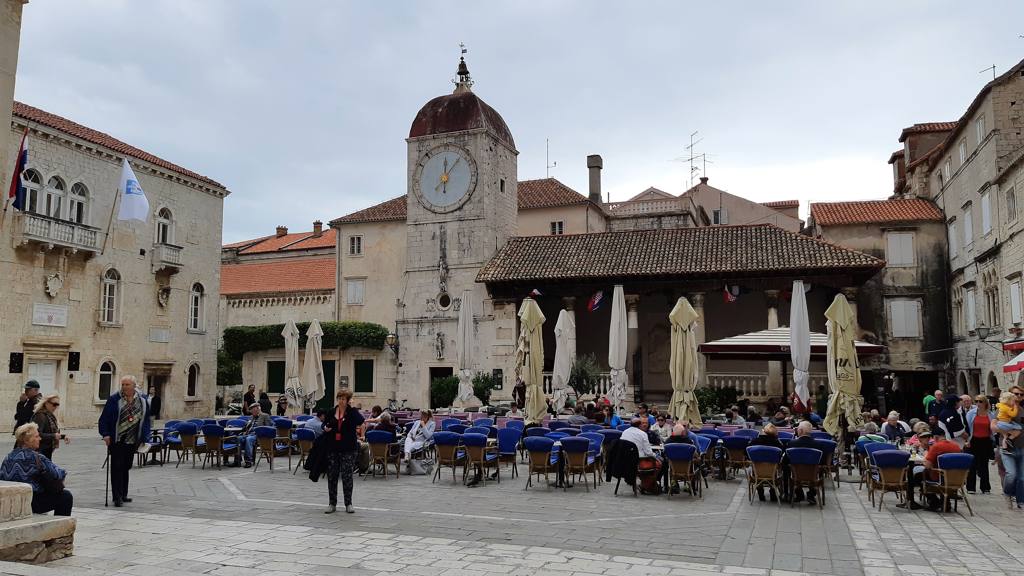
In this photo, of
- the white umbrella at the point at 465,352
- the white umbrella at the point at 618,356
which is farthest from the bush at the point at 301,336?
the white umbrella at the point at 618,356

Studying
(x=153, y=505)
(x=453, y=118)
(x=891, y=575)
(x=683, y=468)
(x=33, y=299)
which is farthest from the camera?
(x=453, y=118)

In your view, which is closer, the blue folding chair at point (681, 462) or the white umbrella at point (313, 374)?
the blue folding chair at point (681, 462)

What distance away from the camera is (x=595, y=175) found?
130 feet

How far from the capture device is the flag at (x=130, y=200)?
2309cm

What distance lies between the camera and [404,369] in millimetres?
28938

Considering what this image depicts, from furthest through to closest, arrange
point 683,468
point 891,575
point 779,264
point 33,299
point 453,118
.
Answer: point 453,118
point 779,264
point 33,299
point 683,468
point 891,575

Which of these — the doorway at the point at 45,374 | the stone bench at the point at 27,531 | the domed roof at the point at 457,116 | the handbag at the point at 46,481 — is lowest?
the stone bench at the point at 27,531

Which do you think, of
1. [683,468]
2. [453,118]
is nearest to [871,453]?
[683,468]

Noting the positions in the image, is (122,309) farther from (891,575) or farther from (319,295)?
(891,575)

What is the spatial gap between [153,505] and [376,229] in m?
24.4

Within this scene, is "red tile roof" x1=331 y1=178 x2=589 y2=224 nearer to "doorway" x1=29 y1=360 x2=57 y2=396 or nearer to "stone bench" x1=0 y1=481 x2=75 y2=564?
"doorway" x1=29 y1=360 x2=57 y2=396

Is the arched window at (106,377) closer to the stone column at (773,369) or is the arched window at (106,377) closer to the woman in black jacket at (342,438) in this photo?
the woman in black jacket at (342,438)

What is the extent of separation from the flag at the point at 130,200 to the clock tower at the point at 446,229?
32.0 feet

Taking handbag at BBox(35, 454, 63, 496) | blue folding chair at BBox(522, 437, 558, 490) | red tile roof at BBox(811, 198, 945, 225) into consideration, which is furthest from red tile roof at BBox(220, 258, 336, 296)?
handbag at BBox(35, 454, 63, 496)
